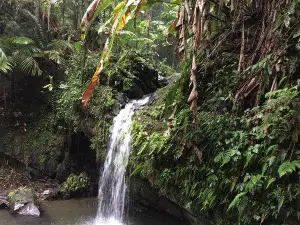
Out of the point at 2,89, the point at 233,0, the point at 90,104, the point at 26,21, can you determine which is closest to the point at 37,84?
the point at 2,89

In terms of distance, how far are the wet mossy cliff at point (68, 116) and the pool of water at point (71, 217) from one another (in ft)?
2.74

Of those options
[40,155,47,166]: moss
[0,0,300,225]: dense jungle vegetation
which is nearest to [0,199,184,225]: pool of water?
[0,0,300,225]: dense jungle vegetation

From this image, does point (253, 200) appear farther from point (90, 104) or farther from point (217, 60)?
point (90, 104)

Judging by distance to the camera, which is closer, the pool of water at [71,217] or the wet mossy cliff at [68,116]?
the pool of water at [71,217]

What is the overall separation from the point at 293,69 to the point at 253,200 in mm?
1488

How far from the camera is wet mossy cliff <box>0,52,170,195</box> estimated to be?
21.6 ft

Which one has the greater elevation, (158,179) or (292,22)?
(292,22)

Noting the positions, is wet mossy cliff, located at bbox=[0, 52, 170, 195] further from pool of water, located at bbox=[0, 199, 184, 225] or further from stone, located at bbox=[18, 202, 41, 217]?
stone, located at bbox=[18, 202, 41, 217]

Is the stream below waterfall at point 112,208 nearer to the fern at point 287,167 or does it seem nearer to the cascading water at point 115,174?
the cascading water at point 115,174

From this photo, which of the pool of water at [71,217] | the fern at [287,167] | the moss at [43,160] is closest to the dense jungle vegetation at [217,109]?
the fern at [287,167]

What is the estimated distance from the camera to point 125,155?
541cm

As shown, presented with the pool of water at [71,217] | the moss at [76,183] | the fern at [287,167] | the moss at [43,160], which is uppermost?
the fern at [287,167]

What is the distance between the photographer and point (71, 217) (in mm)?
5828

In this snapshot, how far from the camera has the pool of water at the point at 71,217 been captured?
559 centimetres
